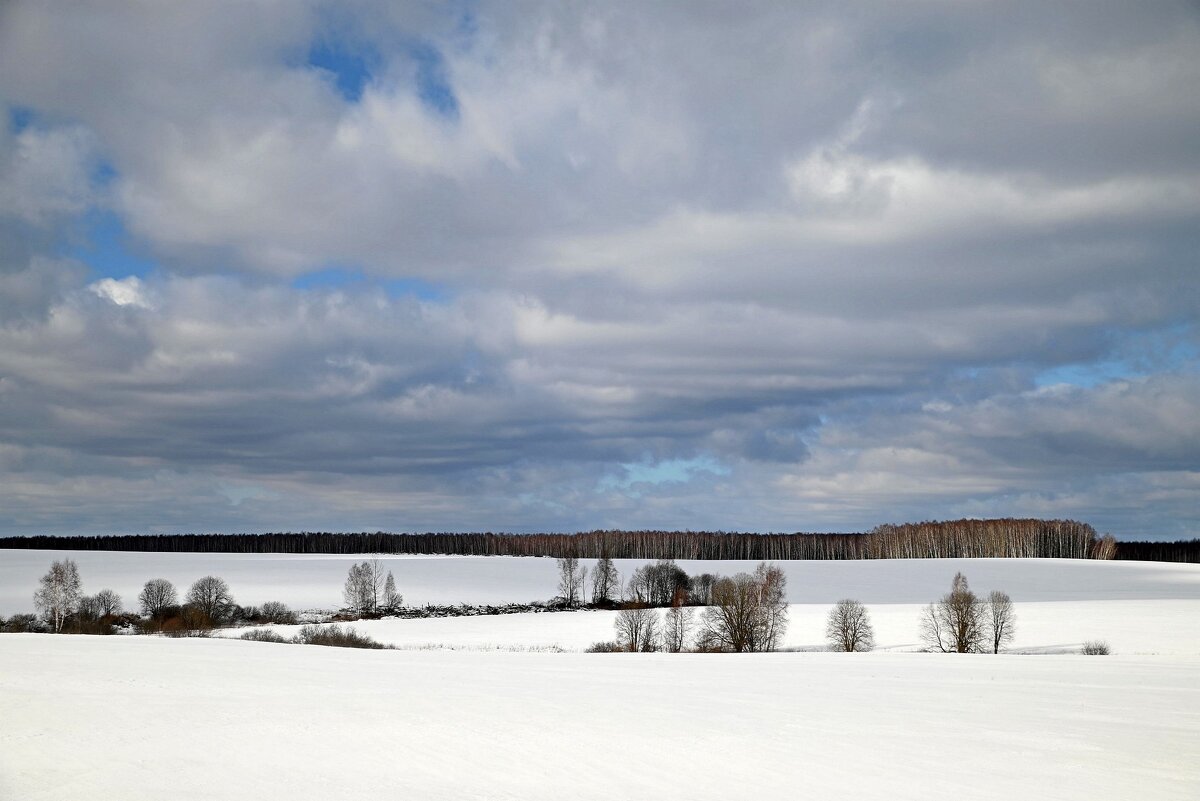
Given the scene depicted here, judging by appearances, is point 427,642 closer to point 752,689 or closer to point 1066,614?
point 752,689

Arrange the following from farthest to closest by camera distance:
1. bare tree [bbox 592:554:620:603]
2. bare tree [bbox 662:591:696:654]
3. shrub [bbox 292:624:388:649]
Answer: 1. bare tree [bbox 592:554:620:603]
2. bare tree [bbox 662:591:696:654]
3. shrub [bbox 292:624:388:649]

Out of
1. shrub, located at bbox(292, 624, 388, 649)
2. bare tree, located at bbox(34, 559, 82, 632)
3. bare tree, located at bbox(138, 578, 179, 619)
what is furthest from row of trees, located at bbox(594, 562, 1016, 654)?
bare tree, located at bbox(34, 559, 82, 632)

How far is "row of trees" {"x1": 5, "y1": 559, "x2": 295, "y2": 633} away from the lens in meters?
77.6

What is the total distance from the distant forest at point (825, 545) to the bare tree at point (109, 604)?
7141 centimetres

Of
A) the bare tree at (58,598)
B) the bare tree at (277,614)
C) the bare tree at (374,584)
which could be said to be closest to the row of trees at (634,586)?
the bare tree at (374,584)

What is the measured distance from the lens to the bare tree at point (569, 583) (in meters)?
106

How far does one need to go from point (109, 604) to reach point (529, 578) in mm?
47955

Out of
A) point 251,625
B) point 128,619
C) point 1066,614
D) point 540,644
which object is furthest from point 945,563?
point 128,619

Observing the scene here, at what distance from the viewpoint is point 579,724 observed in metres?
21.7

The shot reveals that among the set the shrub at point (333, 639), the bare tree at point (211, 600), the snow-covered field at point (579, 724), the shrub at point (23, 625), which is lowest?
the shrub at point (23, 625)

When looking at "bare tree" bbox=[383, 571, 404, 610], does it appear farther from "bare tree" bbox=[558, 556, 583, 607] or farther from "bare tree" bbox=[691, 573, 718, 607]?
"bare tree" bbox=[691, 573, 718, 607]

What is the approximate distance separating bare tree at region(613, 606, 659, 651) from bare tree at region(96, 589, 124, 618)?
162 ft

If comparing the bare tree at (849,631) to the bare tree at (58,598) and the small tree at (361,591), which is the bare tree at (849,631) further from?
the bare tree at (58,598)

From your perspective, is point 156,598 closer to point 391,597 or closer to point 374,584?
point 374,584
